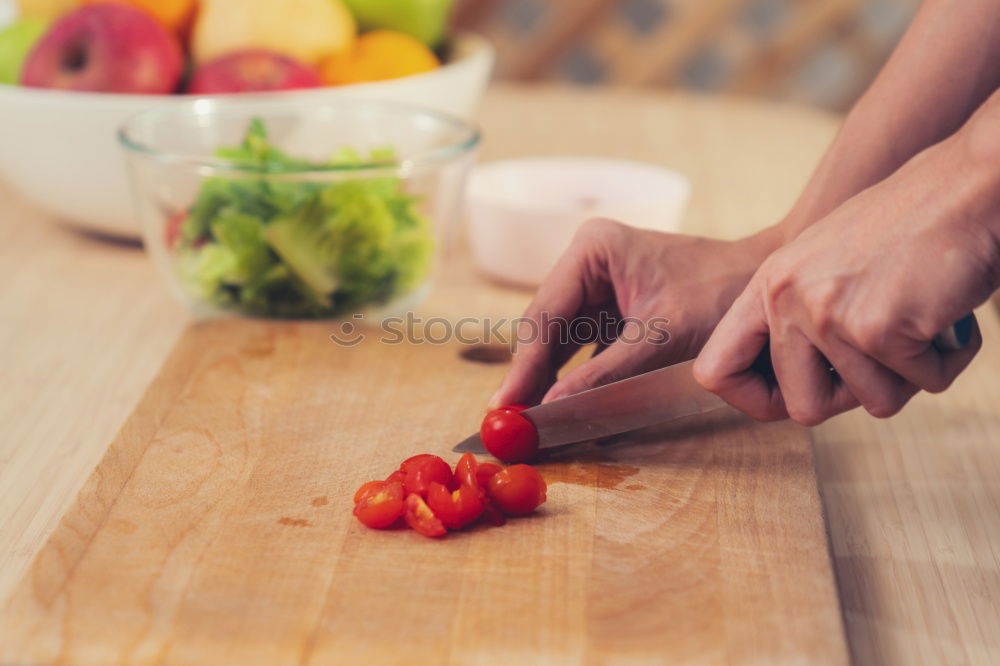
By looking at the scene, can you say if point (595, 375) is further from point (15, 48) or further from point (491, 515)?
point (15, 48)

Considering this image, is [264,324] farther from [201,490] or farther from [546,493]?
[546,493]

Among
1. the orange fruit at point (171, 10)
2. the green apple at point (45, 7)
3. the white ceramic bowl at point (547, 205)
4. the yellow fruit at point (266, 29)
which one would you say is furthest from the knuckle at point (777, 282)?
the green apple at point (45, 7)

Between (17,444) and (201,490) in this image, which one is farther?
(17,444)

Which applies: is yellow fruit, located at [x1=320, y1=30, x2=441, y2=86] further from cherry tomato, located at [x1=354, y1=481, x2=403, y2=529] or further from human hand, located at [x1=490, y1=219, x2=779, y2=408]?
cherry tomato, located at [x1=354, y1=481, x2=403, y2=529]

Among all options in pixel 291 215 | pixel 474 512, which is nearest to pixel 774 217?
pixel 291 215

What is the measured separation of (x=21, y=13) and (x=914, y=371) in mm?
1201

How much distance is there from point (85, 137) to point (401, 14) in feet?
1.38

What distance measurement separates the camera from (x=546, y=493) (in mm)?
820

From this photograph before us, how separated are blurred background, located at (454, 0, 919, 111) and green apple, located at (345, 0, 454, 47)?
2353 millimetres

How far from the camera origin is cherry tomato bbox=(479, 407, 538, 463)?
0.86m

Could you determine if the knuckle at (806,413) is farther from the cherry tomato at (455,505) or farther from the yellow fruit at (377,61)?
the yellow fruit at (377,61)

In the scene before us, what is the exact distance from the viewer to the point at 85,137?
4.09ft

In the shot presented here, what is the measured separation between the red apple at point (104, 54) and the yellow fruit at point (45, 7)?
0.55 ft

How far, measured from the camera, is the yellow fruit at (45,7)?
4.66 ft
